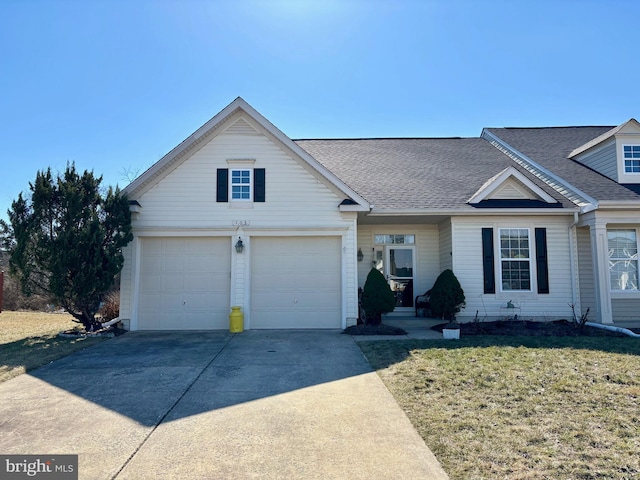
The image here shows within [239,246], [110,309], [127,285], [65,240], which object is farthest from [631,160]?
[110,309]

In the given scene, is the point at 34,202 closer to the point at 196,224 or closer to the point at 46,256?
the point at 46,256

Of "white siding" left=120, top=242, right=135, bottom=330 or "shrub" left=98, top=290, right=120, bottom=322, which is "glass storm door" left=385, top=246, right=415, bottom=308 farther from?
"shrub" left=98, top=290, right=120, bottom=322

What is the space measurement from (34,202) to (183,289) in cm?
399

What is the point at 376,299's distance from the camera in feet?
33.9

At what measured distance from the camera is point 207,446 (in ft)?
12.4

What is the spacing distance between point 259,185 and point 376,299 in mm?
4365

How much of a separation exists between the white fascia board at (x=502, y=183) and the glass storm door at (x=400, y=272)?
2.66 metres

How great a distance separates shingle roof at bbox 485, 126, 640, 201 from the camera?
38.2ft

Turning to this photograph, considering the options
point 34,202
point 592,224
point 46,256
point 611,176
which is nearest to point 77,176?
point 34,202

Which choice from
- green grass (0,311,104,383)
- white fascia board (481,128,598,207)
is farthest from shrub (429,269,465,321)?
green grass (0,311,104,383)

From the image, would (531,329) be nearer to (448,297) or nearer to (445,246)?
(448,297)

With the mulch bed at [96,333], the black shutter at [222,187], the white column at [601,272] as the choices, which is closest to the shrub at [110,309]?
the mulch bed at [96,333]

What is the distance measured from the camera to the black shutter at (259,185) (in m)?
10.8

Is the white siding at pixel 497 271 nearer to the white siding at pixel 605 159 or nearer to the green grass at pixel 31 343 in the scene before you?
the white siding at pixel 605 159
